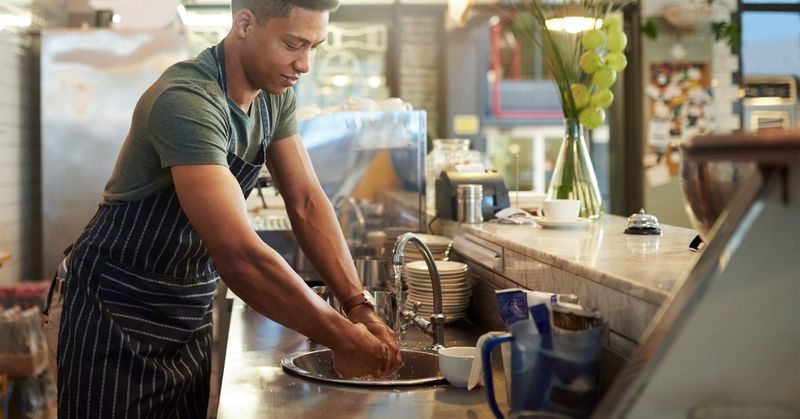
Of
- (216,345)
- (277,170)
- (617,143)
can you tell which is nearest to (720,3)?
(617,143)

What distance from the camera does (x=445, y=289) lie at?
282 centimetres

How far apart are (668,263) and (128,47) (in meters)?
4.86

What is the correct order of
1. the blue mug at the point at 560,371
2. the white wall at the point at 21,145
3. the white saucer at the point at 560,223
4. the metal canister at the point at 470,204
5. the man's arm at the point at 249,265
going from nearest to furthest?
the blue mug at the point at 560,371 → the man's arm at the point at 249,265 → the white saucer at the point at 560,223 → the metal canister at the point at 470,204 → the white wall at the point at 21,145

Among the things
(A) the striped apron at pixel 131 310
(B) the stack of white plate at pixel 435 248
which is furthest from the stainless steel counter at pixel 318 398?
(B) the stack of white plate at pixel 435 248

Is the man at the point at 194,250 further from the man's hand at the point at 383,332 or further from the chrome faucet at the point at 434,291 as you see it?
the chrome faucet at the point at 434,291

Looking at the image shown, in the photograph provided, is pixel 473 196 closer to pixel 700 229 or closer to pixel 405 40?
pixel 700 229

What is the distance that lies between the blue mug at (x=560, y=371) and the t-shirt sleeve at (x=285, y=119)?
139cm

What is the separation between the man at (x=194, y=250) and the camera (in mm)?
1953

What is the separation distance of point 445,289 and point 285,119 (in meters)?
0.73

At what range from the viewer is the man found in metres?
1.95

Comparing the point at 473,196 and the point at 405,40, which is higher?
the point at 405,40

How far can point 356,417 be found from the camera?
5.71ft

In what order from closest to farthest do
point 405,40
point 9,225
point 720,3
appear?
1. point 9,225
2. point 720,3
3. point 405,40

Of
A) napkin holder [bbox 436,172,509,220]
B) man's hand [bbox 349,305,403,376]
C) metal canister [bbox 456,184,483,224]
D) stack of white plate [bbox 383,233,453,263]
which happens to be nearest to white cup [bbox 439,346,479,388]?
man's hand [bbox 349,305,403,376]
